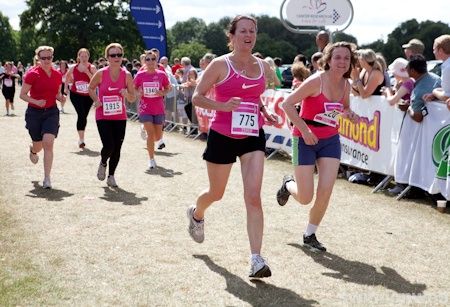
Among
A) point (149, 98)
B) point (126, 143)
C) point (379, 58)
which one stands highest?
point (379, 58)

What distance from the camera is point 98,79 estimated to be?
392 inches

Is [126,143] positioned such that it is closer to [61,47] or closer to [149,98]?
[149,98]

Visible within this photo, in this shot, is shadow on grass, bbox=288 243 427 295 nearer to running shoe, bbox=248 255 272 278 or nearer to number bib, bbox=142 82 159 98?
running shoe, bbox=248 255 272 278

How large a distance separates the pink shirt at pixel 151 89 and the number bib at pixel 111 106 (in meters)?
2.50

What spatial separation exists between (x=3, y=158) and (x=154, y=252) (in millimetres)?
7334

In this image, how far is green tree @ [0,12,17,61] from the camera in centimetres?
12006

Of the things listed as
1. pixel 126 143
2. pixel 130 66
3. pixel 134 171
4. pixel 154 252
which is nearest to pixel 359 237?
pixel 154 252

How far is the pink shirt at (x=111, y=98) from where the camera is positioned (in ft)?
31.8

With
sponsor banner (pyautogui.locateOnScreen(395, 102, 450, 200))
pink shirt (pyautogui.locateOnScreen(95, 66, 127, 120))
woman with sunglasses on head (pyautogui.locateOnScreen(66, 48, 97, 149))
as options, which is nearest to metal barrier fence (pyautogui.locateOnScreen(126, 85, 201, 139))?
woman with sunglasses on head (pyautogui.locateOnScreen(66, 48, 97, 149))

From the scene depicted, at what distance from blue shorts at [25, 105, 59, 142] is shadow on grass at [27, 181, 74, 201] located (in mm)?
730

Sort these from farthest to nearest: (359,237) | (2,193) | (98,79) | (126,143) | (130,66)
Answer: (130,66)
(126,143)
(98,79)
(2,193)
(359,237)

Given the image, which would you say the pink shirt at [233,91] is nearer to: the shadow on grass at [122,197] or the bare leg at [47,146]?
the shadow on grass at [122,197]

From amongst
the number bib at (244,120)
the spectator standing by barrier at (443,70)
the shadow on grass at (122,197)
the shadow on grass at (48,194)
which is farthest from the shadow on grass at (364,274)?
the shadow on grass at (48,194)

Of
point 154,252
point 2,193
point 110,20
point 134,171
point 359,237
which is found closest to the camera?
point 154,252
